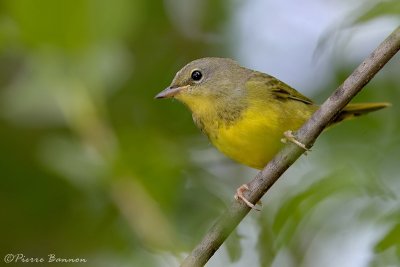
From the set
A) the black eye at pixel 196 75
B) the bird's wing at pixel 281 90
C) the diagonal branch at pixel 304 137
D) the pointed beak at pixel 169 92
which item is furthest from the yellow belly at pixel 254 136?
the diagonal branch at pixel 304 137

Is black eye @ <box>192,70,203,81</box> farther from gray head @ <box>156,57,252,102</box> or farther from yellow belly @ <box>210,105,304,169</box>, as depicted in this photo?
yellow belly @ <box>210,105,304,169</box>

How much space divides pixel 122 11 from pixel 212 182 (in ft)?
6.00

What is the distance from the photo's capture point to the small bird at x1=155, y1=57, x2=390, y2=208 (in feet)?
12.6

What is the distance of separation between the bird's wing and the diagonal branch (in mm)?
1728

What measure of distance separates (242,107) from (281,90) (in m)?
0.31

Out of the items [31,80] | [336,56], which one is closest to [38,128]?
[31,80]

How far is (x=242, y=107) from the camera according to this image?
156 inches

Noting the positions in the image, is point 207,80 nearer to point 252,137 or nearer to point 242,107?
point 242,107

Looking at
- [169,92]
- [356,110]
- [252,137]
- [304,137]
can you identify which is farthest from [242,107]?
[304,137]

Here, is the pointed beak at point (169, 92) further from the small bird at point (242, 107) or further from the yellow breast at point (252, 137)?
the yellow breast at point (252, 137)

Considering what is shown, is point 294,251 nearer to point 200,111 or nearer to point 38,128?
point 200,111

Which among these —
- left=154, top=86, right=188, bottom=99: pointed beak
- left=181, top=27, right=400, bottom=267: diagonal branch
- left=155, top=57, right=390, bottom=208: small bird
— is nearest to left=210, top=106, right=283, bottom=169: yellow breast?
left=155, top=57, right=390, bottom=208: small bird

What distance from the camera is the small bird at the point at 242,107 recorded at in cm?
383

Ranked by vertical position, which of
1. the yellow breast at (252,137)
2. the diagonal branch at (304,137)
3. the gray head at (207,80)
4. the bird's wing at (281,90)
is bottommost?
the diagonal branch at (304,137)
